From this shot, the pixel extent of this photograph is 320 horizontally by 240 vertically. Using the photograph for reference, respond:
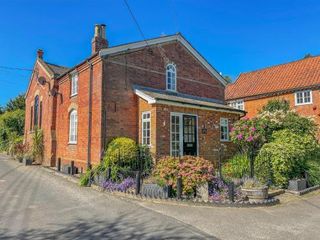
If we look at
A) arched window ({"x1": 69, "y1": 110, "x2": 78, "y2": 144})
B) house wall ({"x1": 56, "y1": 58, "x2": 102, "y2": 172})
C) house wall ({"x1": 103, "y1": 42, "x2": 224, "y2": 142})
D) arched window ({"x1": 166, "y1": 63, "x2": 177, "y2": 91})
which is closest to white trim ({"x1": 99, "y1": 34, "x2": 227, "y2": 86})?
house wall ({"x1": 103, "y1": 42, "x2": 224, "y2": 142})

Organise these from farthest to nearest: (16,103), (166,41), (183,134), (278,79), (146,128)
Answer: (16,103), (278,79), (166,41), (183,134), (146,128)

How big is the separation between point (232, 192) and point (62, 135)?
42.0ft

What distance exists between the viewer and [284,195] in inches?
403

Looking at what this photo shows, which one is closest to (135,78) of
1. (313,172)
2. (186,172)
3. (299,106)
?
(186,172)

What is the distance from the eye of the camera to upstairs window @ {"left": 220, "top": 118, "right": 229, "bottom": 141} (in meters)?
17.0

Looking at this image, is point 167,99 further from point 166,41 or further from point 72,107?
point 72,107

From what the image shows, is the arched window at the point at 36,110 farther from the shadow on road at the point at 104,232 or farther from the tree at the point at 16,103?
the tree at the point at 16,103

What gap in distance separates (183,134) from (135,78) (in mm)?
4159

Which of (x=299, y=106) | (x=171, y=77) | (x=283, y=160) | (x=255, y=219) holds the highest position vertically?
(x=171, y=77)

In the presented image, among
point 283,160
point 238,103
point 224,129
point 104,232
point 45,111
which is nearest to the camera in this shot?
point 104,232

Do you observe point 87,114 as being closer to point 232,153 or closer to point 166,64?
point 166,64

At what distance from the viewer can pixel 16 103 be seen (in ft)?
146

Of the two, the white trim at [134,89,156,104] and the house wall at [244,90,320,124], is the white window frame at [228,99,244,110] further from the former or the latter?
the white trim at [134,89,156,104]

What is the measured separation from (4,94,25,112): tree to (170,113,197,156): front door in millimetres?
37000
